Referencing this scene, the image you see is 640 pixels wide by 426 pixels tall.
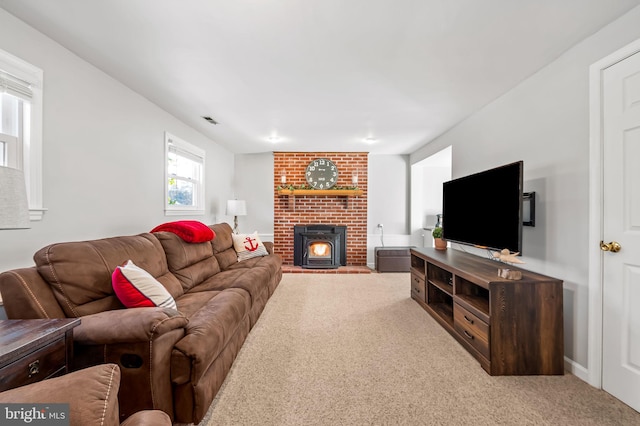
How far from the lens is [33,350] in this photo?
1026mm

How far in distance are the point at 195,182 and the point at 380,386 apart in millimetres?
3630

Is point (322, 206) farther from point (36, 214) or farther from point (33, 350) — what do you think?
point (33, 350)

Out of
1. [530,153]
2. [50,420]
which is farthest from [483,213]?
[50,420]

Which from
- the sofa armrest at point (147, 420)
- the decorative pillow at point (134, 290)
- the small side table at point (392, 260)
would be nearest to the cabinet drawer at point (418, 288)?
the small side table at point (392, 260)

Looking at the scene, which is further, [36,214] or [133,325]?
[36,214]

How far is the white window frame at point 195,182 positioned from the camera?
130 inches

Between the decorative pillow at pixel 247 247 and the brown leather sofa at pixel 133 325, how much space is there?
169 cm

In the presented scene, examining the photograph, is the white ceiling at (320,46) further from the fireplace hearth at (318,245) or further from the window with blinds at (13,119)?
the fireplace hearth at (318,245)

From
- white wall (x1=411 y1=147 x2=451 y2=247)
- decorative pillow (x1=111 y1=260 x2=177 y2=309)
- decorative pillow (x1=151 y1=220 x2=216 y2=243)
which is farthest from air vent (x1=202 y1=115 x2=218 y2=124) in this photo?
white wall (x1=411 y1=147 x2=451 y2=247)

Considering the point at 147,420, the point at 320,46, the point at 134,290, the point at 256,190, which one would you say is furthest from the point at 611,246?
the point at 256,190

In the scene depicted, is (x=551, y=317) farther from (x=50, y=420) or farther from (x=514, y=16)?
(x=50, y=420)

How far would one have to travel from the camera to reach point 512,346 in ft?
6.30

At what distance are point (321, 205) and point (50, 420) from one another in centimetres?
489

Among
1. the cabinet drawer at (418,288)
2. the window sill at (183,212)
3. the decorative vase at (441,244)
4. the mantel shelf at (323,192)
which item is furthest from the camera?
the mantel shelf at (323,192)
